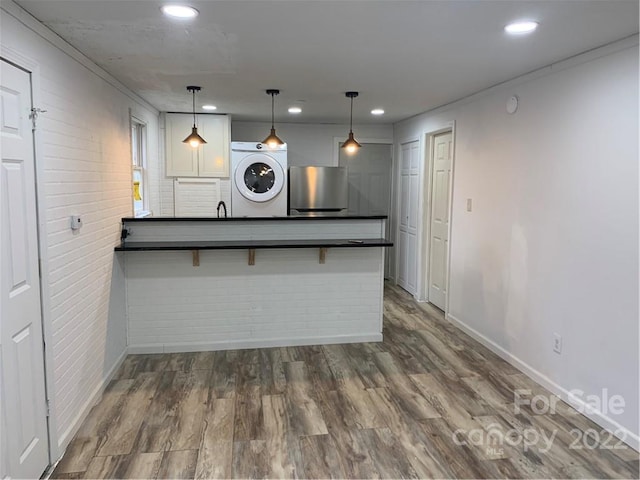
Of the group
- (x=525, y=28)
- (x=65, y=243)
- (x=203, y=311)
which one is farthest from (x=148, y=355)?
(x=525, y=28)

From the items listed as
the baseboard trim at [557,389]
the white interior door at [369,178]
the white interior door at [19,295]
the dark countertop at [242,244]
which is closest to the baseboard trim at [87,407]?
Answer: the white interior door at [19,295]

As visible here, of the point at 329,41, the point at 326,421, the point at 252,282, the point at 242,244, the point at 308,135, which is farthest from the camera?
the point at 308,135

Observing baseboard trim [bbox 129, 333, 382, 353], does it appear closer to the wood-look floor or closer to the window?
the wood-look floor

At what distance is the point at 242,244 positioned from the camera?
3.71 meters

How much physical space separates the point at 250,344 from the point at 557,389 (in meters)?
2.38

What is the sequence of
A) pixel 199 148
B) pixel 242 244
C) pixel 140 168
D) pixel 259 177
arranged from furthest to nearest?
pixel 259 177
pixel 199 148
pixel 140 168
pixel 242 244

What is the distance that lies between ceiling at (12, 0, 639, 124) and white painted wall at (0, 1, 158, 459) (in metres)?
0.16

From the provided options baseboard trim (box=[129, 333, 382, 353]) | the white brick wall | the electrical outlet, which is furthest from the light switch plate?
the electrical outlet

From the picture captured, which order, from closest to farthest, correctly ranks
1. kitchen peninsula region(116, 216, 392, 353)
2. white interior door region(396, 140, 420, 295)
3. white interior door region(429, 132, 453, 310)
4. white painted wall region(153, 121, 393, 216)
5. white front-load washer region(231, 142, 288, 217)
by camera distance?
kitchen peninsula region(116, 216, 392, 353) < white interior door region(429, 132, 453, 310) < white front-load washer region(231, 142, 288, 217) < white interior door region(396, 140, 420, 295) < white painted wall region(153, 121, 393, 216)

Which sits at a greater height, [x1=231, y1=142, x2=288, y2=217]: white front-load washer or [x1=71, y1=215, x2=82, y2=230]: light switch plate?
[x1=231, y1=142, x2=288, y2=217]: white front-load washer

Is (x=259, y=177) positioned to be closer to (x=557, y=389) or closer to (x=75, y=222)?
(x=75, y=222)

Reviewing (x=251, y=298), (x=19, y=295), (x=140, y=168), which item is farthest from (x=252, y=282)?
(x=19, y=295)

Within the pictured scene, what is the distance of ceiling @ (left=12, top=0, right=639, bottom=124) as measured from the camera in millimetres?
2094

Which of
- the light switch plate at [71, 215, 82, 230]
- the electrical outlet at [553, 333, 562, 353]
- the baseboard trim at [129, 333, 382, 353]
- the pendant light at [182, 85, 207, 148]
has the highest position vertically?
the pendant light at [182, 85, 207, 148]
